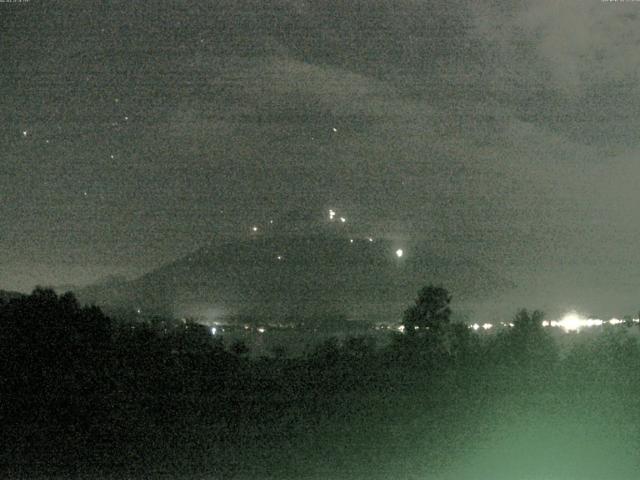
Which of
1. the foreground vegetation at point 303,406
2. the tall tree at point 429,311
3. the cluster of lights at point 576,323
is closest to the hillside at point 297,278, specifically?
the tall tree at point 429,311

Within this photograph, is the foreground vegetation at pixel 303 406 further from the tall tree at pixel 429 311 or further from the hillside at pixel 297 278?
the hillside at pixel 297 278

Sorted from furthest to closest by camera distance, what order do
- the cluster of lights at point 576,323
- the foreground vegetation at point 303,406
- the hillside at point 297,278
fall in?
1. the hillside at point 297,278
2. the cluster of lights at point 576,323
3. the foreground vegetation at point 303,406

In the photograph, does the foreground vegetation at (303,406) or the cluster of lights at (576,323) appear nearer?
the foreground vegetation at (303,406)

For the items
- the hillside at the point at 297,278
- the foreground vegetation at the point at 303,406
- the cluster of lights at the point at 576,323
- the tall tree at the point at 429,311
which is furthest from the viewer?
the hillside at the point at 297,278

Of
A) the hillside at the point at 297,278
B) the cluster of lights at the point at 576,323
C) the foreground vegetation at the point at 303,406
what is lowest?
the foreground vegetation at the point at 303,406

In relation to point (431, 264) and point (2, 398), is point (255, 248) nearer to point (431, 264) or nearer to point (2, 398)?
point (431, 264)

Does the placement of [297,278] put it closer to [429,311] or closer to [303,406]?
[429,311]

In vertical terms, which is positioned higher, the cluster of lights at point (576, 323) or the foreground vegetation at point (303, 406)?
the cluster of lights at point (576, 323)

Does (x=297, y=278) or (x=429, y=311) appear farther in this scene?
(x=297, y=278)

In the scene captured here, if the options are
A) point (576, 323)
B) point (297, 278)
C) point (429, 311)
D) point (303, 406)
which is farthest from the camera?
point (297, 278)

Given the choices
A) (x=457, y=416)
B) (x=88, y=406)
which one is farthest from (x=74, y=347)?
(x=457, y=416)

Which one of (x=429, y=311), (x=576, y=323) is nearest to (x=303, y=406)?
(x=576, y=323)
